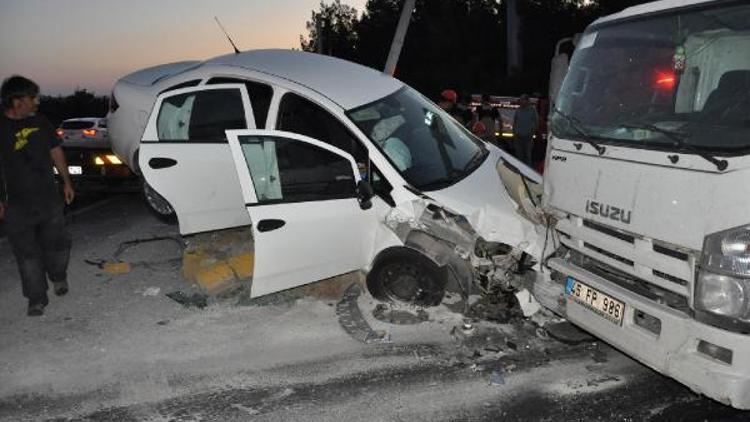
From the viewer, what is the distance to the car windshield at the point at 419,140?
5262 millimetres

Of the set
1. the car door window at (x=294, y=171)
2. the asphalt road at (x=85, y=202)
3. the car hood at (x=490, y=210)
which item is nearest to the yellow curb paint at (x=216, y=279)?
the car door window at (x=294, y=171)

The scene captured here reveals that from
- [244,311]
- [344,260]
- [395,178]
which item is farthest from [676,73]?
[244,311]

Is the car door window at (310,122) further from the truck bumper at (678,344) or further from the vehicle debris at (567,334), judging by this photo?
the truck bumper at (678,344)

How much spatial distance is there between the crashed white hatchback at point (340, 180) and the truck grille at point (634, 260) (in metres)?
0.56

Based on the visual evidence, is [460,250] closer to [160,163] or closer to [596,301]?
[596,301]

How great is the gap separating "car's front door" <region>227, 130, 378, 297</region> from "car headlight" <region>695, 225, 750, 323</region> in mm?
2575

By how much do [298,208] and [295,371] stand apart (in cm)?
124

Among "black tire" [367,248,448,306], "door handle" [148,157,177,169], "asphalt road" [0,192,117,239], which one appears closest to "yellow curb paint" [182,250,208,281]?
"door handle" [148,157,177,169]

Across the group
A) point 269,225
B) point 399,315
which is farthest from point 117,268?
point 399,315

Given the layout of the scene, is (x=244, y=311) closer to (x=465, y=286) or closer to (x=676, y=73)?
(x=465, y=286)

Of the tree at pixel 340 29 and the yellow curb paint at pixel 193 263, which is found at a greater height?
the tree at pixel 340 29

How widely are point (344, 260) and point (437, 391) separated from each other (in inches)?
57.1

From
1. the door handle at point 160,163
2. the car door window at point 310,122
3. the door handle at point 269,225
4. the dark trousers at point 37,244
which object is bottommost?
the dark trousers at point 37,244

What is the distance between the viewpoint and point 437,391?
13.2 ft
